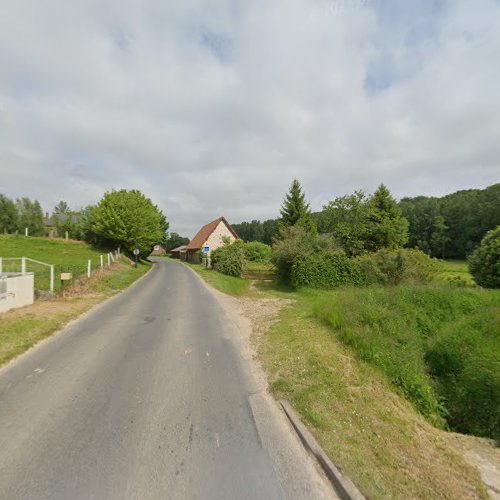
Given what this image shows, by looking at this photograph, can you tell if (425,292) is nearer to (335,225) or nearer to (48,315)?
(48,315)

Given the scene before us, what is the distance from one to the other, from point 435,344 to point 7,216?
4979 cm

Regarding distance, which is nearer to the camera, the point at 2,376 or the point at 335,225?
the point at 2,376

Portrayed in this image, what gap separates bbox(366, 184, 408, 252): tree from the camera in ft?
81.5

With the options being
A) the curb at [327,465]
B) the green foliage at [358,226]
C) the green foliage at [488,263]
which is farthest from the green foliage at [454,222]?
the curb at [327,465]

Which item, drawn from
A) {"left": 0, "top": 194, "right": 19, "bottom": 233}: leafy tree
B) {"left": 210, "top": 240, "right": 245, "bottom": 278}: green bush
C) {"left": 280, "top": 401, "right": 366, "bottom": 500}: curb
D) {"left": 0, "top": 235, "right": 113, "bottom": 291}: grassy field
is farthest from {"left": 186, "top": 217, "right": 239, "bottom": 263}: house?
{"left": 280, "top": 401, "right": 366, "bottom": 500}: curb

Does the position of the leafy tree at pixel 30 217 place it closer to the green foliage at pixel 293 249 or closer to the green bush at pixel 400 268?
the green foliage at pixel 293 249

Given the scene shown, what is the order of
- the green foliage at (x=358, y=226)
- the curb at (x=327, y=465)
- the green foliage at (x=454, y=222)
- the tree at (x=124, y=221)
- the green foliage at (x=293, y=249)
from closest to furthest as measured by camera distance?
the curb at (x=327, y=465), the green foliage at (x=293, y=249), the green foliage at (x=358, y=226), the tree at (x=124, y=221), the green foliage at (x=454, y=222)

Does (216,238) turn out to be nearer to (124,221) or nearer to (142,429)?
(124,221)

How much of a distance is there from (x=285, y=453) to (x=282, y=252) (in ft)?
48.1

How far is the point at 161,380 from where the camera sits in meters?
4.66

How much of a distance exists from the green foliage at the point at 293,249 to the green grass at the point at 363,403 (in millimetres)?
8760

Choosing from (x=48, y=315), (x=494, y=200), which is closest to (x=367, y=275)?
(x=48, y=315)

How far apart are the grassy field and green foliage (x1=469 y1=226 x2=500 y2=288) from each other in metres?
20.0

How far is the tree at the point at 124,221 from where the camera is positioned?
27453mm
